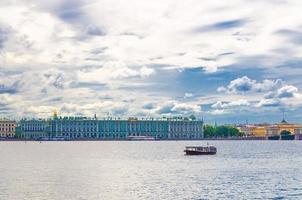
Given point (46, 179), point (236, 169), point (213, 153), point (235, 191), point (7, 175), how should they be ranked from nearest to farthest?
point (235, 191), point (46, 179), point (7, 175), point (236, 169), point (213, 153)

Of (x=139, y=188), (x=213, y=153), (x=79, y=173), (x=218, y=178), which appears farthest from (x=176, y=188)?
(x=213, y=153)

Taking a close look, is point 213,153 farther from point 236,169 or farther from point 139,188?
point 139,188

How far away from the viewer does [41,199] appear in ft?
124

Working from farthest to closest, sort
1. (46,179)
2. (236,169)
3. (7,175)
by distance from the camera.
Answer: (236,169) → (7,175) → (46,179)

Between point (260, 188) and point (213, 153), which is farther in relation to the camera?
point (213, 153)

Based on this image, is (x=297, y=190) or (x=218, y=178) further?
(x=218, y=178)

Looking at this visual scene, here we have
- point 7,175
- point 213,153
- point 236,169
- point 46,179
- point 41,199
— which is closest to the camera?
point 41,199

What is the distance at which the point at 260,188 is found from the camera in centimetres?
4356

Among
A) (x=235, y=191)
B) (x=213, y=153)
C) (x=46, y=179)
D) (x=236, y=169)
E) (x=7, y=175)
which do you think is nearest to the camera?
(x=235, y=191)

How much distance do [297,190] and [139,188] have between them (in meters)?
10.2

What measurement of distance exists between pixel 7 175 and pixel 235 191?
21.3m

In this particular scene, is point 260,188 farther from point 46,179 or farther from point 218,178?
point 46,179

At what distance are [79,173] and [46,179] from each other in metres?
7.02

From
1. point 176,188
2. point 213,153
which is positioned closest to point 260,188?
point 176,188
